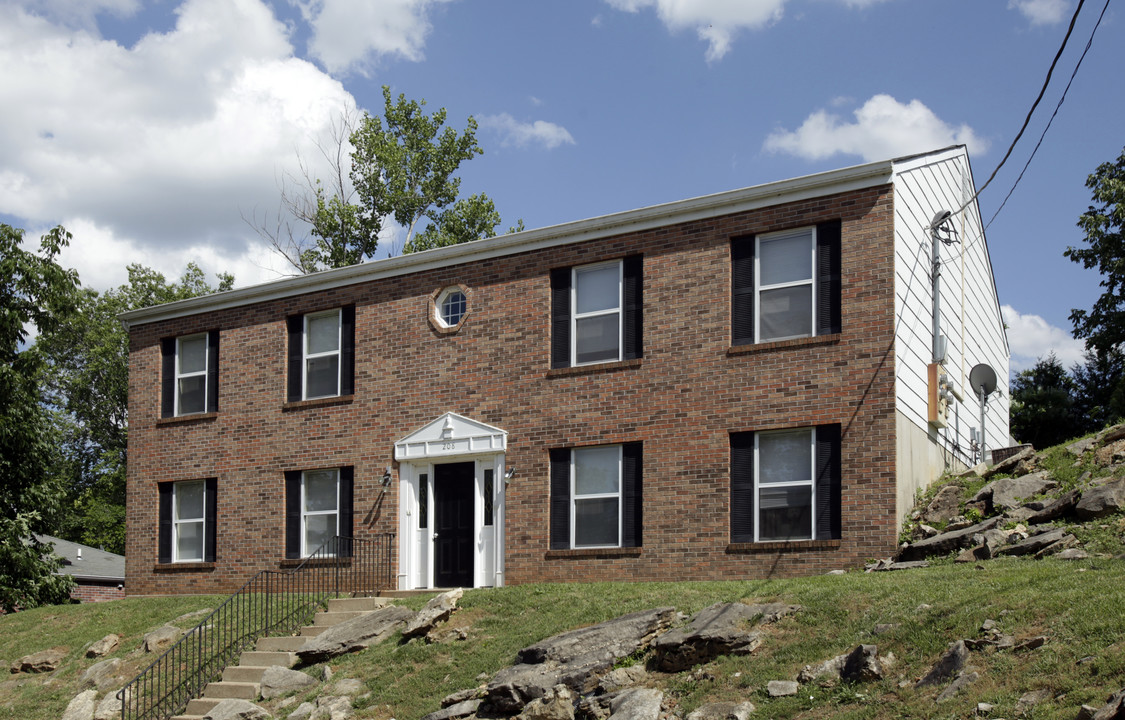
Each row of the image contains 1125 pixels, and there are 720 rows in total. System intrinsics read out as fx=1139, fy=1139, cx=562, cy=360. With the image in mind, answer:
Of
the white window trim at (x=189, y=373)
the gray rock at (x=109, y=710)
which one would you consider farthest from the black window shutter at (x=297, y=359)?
the gray rock at (x=109, y=710)

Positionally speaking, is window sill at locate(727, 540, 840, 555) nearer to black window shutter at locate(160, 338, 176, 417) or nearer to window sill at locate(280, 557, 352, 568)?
window sill at locate(280, 557, 352, 568)

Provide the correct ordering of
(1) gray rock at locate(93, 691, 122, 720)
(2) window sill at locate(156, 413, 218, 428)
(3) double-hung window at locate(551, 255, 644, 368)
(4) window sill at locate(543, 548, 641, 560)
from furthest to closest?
(2) window sill at locate(156, 413, 218, 428), (3) double-hung window at locate(551, 255, 644, 368), (4) window sill at locate(543, 548, 641, 560), (1) gray rock at locate(93, 691, 122, 720)

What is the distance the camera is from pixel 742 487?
1673cm

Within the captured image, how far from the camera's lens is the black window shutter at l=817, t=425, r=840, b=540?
16.0 m

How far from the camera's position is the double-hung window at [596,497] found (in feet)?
57.9

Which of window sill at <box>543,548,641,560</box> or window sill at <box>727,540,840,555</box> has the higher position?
window sill at <box>727,540,840,555</box>

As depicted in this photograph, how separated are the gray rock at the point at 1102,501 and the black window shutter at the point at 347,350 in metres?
12.4

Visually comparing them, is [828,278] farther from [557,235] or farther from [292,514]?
[292,514]

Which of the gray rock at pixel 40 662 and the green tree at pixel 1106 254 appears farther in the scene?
the green tree at pixel 1106 254

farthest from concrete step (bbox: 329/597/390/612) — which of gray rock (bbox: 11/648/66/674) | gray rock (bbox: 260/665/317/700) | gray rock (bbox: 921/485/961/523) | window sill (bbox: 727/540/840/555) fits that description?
gray rock (bbox: 921/485/961/523)

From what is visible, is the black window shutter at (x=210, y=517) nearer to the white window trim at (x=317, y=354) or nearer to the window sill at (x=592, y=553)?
the white window trim at (x=317, y=354)

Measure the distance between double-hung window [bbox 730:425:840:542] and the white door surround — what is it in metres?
4.20

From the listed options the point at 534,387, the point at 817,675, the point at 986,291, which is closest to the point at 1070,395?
the point at 986,291

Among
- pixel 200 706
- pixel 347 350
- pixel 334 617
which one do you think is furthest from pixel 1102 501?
pixel 347 350
